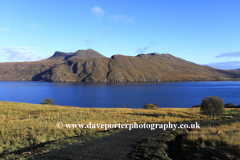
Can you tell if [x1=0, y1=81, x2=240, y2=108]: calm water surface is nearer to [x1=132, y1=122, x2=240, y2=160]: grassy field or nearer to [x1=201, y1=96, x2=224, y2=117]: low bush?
[x1=201, y1=96, x2=224, y2=117]: low bush

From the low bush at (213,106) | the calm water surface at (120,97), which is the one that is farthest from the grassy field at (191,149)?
the calm water surface at (120,97)

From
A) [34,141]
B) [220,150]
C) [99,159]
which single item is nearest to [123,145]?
[99,159]

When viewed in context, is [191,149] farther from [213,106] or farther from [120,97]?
[120,97]

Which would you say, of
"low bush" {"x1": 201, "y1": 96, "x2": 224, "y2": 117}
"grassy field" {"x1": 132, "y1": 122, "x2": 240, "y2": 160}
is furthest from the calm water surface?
"grassy field" {"x1": 132, "y1": 122, "x2": 240, "y2": 160}

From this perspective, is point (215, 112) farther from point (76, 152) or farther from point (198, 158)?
point (76, 152)

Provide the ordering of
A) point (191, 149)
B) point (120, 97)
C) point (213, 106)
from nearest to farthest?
point (191, 149), point (213, 106), point (120, 97)

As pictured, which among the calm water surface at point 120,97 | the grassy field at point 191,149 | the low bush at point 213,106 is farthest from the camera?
the calm water surface at point 120,97

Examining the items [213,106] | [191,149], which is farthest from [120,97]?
[191,149]

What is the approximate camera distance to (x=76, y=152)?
9641mm

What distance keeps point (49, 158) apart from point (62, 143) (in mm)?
2643

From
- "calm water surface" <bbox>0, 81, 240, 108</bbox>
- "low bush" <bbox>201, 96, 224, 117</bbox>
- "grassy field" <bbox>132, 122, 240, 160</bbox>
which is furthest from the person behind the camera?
"calm water surface" <bbox>0, 81, 240, 108</bbox>

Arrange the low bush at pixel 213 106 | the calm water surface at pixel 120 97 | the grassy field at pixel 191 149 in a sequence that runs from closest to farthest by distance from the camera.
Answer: the grassy field at pixel 191 149 → the low bush at pixel 213 106 → the calm water surface at pixel 120 97

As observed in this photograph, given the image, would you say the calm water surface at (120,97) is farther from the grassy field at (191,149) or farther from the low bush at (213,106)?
the grassy field at (191,149)

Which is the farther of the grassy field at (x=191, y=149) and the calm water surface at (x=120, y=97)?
the calm water surface at (x=120, y=97)
